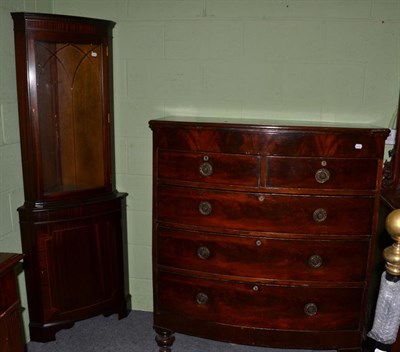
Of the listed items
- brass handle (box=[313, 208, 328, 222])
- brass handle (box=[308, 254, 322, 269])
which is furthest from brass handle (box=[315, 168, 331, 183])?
brass handle (box=[308, 254, 322, 269])

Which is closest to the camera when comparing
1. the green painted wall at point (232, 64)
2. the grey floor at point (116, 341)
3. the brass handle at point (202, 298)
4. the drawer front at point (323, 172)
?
the drawer front at point (323, 172)

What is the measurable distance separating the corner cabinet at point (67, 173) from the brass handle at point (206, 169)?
2.51 feet

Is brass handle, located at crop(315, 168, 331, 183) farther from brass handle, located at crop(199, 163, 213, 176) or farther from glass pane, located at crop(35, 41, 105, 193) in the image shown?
glass pane, located at crop(35, 41, 105, 193)

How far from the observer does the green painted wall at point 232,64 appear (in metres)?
2.48

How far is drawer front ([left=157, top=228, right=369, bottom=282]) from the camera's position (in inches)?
86.4

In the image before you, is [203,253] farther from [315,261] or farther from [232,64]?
[232,64]

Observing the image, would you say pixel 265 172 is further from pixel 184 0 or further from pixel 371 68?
pixel 184 0

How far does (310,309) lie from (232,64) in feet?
5.04

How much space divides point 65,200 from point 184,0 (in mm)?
1446

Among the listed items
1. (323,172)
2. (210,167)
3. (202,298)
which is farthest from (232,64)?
(202,298)

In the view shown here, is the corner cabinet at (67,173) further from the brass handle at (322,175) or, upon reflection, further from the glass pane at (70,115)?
the brass handle at (322,175)

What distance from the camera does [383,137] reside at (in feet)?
6.81

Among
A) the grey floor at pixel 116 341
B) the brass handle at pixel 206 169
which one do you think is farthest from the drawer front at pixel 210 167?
the grey floor at pixel 116 341

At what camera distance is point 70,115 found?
103 inches
